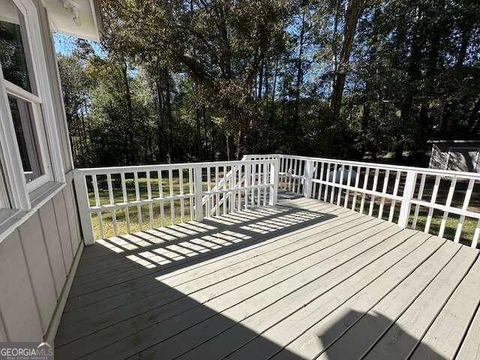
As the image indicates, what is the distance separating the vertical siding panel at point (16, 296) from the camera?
112cm

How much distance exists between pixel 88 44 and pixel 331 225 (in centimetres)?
1354

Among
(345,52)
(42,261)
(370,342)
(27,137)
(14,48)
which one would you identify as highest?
(345,52)

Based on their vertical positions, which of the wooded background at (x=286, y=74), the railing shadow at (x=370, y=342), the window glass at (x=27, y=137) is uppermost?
the wooded background at (x=286, y=74)

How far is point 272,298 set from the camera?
1.94m

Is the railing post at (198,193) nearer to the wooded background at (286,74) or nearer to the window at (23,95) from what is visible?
the window at (23,95)

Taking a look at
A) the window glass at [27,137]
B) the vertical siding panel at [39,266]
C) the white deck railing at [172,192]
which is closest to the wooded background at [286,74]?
the white deck railing at [172,192]

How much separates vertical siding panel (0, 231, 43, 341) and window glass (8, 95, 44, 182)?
2.06ft

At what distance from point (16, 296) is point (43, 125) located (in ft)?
4.75

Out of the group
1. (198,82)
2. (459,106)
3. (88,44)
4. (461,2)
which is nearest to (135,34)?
(198,82)

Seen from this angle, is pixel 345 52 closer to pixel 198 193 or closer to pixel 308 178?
pixel 308 178

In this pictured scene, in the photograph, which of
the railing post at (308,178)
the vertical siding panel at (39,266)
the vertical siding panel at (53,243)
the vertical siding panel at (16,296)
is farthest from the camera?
the railing post at (308,178)

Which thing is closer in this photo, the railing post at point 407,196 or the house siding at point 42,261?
the house siding at point 42,261

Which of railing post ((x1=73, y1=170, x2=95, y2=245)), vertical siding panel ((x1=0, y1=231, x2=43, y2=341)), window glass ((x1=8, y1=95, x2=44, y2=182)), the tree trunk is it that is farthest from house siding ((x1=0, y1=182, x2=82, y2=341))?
the tree trunk

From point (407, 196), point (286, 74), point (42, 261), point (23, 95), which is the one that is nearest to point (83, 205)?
point (42, 261)
